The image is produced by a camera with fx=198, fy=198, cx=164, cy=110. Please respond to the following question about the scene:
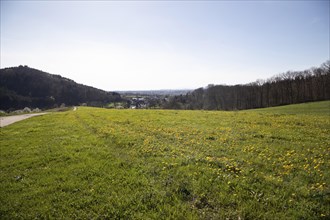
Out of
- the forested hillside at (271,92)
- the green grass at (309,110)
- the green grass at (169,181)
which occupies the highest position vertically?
the forested hillside at (271,92)

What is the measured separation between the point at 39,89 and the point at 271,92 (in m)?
161

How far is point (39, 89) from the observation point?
506ft

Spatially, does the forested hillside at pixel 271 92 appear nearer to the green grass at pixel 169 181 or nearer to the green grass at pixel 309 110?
the green grass at pixel 309 110

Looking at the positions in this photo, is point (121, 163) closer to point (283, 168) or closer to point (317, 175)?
point (283, 168)

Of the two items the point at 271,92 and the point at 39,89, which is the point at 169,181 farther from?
the point at 39,89

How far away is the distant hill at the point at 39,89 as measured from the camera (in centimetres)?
14000

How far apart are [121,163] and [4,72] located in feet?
612

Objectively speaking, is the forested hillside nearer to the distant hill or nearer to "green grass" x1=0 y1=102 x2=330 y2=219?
the distant hill

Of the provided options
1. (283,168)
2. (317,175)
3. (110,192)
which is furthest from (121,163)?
(317,175)

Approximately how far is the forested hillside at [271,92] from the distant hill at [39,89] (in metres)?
80.8

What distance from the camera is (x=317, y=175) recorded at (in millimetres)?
8156

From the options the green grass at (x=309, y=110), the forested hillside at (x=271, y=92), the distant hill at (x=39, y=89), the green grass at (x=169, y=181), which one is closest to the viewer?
the green grass at (x=169, y=181)

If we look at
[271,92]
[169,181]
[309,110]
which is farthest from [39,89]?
[169,181]

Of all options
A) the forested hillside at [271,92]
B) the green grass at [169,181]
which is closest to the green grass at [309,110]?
the green grass at [169,181]
